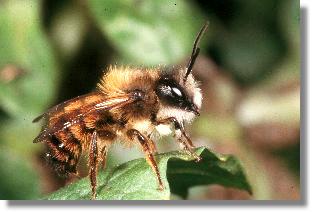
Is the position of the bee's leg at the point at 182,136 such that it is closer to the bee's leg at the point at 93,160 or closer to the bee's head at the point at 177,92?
the bee's head at the point at 177,92

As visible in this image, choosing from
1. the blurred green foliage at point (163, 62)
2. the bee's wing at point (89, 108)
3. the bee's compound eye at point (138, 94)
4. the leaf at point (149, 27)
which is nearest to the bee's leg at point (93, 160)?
the bee's wing at point (89, 108)

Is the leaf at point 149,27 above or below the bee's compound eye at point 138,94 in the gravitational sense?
above

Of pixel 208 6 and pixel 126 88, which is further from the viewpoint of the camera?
pixel 208 6

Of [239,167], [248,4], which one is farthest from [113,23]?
[239,167]

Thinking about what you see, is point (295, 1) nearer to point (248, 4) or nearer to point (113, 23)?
point (248, 4)

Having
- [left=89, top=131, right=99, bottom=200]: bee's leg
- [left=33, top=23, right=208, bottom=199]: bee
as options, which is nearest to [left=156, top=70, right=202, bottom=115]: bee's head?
[left=33, top=23, right=208, bottom=199]: bee

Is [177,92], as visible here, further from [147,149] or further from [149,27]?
[149,27]

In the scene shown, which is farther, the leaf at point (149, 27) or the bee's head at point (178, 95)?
the leaf at point (149, 27)
